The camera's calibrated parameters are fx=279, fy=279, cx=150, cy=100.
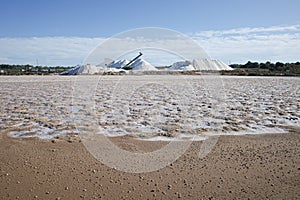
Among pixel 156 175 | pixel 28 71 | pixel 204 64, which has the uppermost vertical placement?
pixel 204 64

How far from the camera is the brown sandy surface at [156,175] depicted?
405 cm

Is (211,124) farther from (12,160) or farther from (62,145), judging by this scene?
(12,160)

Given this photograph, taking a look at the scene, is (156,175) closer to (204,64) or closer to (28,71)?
(204,64)

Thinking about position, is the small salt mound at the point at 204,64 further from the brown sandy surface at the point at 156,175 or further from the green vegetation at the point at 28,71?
the green vegetation at the point at 28,71

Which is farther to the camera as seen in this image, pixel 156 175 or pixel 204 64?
pixel 204 64

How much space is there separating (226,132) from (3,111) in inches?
329

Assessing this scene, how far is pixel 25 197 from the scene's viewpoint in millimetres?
3893

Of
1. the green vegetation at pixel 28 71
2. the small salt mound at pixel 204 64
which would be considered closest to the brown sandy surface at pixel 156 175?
the small salt mound at pixel 204 64

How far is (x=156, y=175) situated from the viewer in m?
4.70

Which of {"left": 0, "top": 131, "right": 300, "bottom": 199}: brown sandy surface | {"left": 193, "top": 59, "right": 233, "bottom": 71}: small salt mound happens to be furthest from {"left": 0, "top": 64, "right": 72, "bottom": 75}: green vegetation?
{"left": 0, "top": 131, "right": 300, "bottom": 199}: brown sandy surface

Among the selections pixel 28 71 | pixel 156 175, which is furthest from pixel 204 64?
pixel 28 71

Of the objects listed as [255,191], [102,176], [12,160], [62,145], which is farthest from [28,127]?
[255,191]

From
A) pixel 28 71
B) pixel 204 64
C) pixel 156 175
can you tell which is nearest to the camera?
pixel 156 175

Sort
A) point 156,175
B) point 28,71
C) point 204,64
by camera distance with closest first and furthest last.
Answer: point 156,175 < point 204,64 < point 28,71
